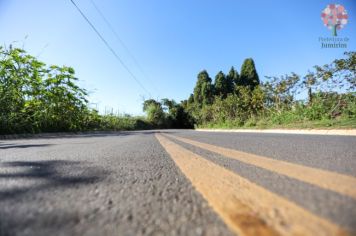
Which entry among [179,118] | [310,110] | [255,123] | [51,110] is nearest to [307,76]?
[310,110]

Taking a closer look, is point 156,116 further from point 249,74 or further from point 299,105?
point 299,105

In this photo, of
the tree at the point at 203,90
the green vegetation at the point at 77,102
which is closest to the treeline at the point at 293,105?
the green vegetation at the point at 77,102

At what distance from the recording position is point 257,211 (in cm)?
90

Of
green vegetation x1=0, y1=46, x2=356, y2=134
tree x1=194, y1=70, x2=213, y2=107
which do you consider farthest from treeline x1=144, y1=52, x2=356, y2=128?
tree x1=194, y1=70, x2=213, y2=107

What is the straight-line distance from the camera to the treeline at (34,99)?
11.3 meters

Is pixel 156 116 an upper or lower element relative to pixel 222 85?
lower

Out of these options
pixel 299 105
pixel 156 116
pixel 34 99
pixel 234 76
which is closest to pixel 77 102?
pixel 34 99

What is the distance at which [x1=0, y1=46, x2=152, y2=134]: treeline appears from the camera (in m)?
11.3

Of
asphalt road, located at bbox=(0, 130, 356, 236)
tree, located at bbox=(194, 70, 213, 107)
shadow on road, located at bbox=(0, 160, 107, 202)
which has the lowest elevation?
shadow on road, located at bbox=(0, 160, 107, 202)

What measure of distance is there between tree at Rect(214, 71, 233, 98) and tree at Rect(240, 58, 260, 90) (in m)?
2.61

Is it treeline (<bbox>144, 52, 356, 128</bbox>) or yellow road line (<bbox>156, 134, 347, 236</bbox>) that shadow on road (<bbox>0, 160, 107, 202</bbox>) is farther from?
treeline (<bbox>144, 52, 356, 128</bbox>)

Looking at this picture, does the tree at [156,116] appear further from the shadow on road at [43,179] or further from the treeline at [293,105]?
the shadow on road at [43,179]

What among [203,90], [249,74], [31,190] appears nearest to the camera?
[31,190]

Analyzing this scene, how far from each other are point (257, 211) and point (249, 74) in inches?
1802
